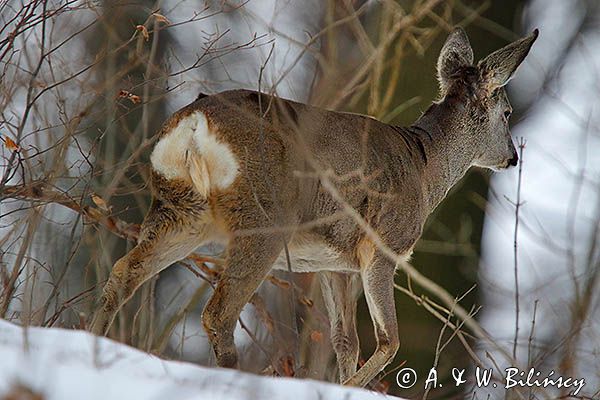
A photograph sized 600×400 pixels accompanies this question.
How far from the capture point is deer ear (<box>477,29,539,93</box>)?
702cm

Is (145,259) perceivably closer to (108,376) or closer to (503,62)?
(108,376)

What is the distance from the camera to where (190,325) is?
44.2 ft

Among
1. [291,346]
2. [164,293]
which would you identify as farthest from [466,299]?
[164,293]

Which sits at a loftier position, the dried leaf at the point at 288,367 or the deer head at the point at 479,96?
the deer head at the point at 479,96

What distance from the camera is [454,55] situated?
7.46 m

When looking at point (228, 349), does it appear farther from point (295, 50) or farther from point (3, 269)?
point (295, 50)

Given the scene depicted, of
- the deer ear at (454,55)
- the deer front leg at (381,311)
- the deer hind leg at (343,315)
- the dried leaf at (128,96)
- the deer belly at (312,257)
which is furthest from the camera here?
the deer ear at (454,55)

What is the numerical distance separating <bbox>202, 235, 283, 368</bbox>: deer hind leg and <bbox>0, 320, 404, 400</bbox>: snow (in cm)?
150

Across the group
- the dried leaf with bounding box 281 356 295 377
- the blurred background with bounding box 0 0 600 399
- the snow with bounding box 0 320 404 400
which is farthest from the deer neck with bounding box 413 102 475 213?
the snow with bounding box 0 320 404 400

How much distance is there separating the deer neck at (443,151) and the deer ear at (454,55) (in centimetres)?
27

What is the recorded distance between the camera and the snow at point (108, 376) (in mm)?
3236

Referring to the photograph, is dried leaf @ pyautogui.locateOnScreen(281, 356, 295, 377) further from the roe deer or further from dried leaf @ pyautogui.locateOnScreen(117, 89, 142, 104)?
dried leaf @ pyautogui.locateOnScreen(117, 89, 142, 104)

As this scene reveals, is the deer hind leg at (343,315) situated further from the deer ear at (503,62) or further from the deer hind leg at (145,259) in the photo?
the deer ear at (503,62)

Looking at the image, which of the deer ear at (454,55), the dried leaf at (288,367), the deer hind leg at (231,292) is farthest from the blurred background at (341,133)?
the deer ear at (454,55)
